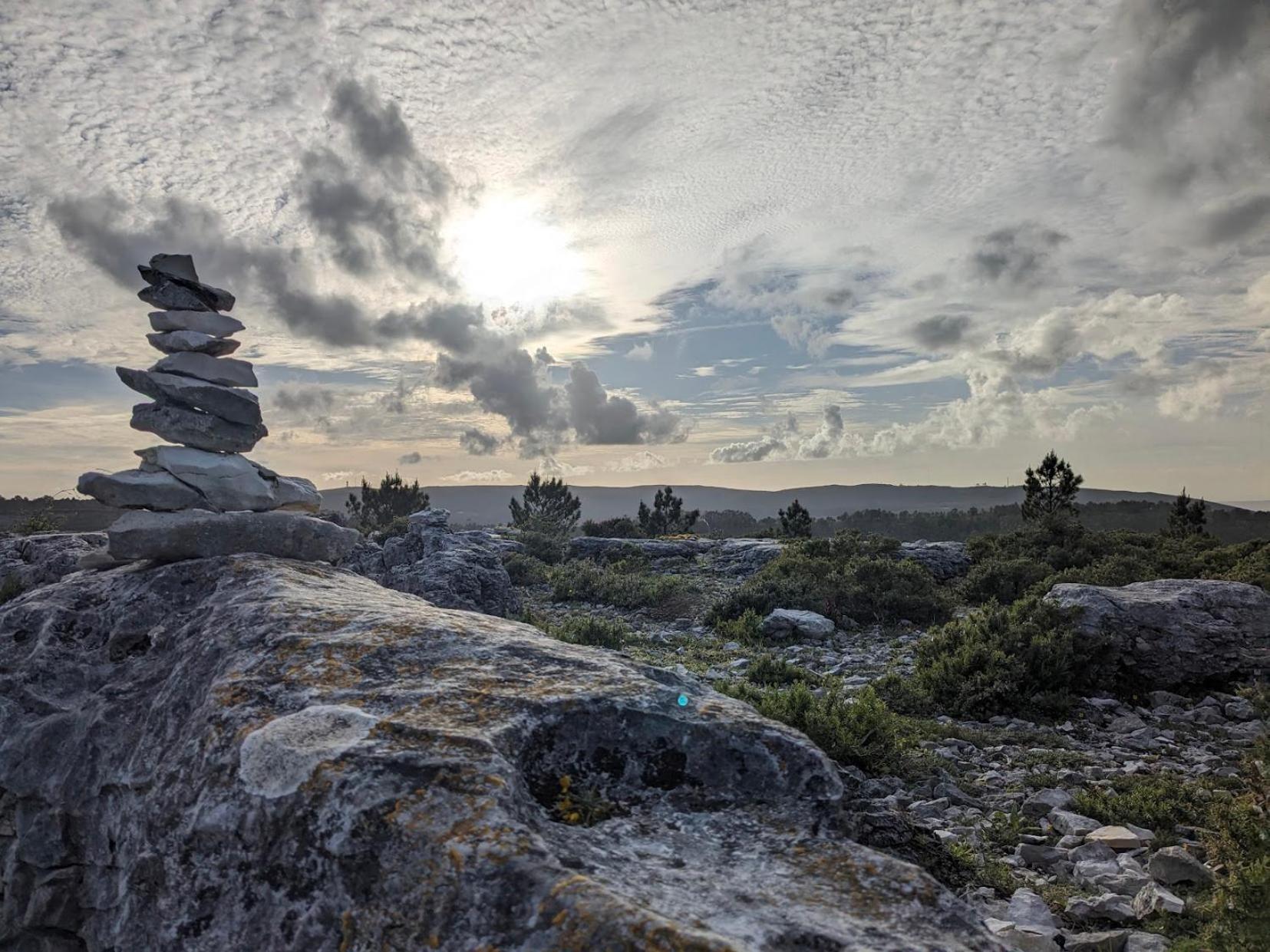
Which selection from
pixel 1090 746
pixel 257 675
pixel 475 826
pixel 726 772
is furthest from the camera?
pixel 1090 746

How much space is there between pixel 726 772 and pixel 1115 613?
1070 cm

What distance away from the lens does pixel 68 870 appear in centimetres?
483

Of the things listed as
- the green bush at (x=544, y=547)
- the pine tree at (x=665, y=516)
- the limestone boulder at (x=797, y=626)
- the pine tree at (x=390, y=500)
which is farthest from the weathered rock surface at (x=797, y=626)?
the pine tree at (x=390, y=500)

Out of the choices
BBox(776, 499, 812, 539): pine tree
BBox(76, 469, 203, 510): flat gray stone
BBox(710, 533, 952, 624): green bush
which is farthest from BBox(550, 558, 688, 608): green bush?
BBox(776, 499, 812, 539): pine tree

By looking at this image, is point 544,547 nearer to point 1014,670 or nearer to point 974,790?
point 1014,670

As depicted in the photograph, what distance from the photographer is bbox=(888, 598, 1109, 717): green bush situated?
10.2m

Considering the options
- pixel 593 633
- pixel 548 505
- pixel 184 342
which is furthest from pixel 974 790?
pixel 548 505

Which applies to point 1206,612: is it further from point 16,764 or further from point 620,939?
point 16,764

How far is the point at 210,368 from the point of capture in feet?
28.5

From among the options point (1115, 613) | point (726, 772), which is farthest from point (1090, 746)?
point (726, 772)

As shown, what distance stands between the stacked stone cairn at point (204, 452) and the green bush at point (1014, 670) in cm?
806

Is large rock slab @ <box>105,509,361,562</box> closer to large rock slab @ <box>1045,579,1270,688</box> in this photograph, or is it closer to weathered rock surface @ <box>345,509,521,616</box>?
weathered rock surface @ <box>345,509,521,616</box>

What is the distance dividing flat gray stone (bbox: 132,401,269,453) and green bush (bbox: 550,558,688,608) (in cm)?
1202

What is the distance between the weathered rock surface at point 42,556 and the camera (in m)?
11.0
